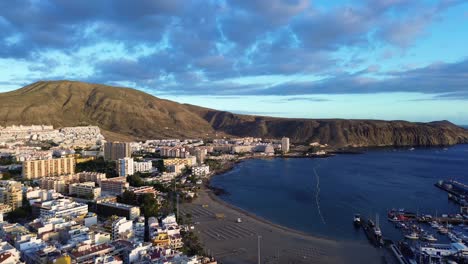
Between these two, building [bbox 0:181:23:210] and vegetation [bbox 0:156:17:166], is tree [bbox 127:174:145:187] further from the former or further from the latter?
vegetation [bbox 0:156:17:166]

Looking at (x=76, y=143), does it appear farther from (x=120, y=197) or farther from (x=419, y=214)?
(x=419, y=214)

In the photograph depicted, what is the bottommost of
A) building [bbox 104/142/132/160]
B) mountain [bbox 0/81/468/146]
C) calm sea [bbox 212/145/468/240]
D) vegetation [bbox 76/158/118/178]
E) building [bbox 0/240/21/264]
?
calm sea [bbox 212/145/468/240]

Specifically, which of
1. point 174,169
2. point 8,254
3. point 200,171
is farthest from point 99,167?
point 8,254

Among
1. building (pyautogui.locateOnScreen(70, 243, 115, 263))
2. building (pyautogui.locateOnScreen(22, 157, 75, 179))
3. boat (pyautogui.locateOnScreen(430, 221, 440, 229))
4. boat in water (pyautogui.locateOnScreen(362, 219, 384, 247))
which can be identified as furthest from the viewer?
building (pyautogui.locateOnScreen(22, 157, 75, 179))

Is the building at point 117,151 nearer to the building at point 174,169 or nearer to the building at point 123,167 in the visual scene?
the building at point 174,169

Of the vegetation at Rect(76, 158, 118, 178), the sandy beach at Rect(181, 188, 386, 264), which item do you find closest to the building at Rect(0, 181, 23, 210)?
the sandy beach at Rect(181, 188, 386, 264)

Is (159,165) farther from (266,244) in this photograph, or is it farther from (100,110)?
(100,110)

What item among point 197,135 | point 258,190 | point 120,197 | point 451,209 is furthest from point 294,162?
point 197,135
